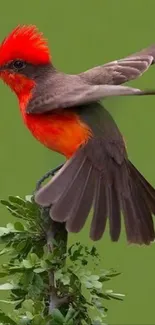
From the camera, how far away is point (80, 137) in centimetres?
318

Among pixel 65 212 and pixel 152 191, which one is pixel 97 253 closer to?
pixel 65 212

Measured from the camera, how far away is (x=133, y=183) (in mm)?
3189

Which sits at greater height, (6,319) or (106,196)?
(106,196)

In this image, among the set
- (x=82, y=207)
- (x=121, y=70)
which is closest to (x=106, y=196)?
(x=82, y=207)

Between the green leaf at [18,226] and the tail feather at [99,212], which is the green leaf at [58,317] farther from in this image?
the tail feather at [99,212]

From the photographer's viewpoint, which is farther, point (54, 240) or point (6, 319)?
point (54, 240)

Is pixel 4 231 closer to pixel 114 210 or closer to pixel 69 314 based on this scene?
pixel 69 314

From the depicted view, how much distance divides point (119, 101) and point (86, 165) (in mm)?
331

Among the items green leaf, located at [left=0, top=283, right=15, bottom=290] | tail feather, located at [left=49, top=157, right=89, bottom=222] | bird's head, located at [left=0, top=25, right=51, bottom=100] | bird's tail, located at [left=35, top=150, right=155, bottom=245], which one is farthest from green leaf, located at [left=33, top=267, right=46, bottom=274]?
bird's head, located at [left=0, top=25, right=51, bottom=100]

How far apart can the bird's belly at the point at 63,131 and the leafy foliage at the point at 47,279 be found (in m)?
0.83

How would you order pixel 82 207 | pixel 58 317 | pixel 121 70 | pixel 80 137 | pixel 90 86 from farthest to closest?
pixel 121 70, pixel 80 137, pixel 90 86, pixel 82 207, pixel 58 317

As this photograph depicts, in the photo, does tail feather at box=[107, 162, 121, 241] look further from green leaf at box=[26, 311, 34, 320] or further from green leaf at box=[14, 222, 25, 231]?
green leaf at box=[26, 311, 34, 320]

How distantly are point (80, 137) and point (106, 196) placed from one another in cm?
30

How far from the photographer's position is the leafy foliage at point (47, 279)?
2211mm
